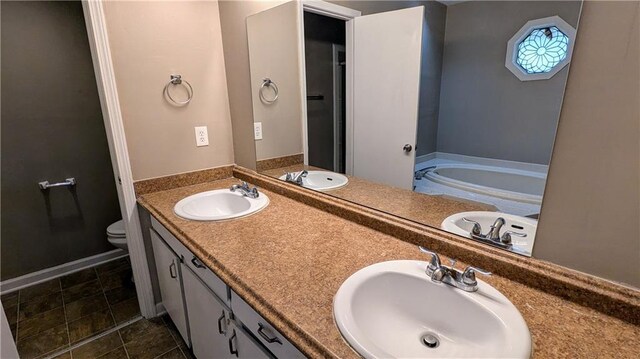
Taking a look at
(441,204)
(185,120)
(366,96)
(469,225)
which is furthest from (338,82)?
(185,120)

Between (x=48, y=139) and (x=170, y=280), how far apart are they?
1.58 metres

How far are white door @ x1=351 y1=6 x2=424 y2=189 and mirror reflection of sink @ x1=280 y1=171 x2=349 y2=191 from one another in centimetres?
10

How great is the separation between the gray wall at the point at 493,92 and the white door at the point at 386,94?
126 mm

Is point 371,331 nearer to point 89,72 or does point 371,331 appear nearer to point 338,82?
point 338,82

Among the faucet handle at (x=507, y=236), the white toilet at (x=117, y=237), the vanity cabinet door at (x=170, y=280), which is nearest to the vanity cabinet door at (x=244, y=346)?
the vanity cabinet door at (x=170, y=280)

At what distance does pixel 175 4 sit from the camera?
5.57 feet

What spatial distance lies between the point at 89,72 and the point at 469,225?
2.79 meters

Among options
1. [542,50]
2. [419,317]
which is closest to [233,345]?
[419,317]

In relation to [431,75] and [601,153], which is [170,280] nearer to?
[431,75]

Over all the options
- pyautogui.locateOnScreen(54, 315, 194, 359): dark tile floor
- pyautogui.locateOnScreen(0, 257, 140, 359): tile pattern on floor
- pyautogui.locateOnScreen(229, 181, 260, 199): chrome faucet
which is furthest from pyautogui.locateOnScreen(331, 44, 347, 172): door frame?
pyautogui.locateOnScreen(0, 257, 140, 359): tile pattern on floor

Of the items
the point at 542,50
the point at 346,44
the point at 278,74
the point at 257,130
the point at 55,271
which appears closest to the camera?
the point at 542,50

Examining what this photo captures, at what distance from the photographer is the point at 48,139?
224 centimetres

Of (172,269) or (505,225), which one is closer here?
(505,225)

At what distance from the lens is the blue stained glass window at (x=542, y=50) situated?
758 millimetres
